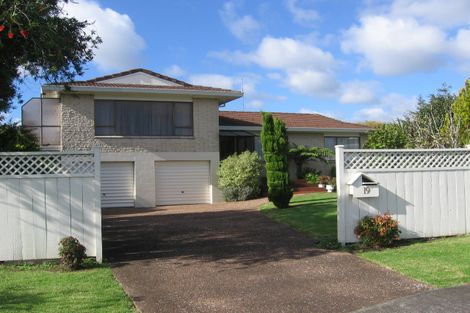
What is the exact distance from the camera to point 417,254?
984cm

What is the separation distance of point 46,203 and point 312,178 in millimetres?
17575

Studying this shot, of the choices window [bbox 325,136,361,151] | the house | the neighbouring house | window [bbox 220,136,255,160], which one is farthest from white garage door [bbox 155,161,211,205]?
window [bbox 325,136,361,151]

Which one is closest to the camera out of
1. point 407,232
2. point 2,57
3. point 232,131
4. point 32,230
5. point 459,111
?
point 32,230

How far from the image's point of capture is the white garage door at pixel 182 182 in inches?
890

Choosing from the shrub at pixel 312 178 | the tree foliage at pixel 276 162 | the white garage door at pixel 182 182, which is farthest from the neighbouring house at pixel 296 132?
the tree foliage at pixel 276 162

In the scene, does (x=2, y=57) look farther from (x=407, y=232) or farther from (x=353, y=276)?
(x=407, y=232)

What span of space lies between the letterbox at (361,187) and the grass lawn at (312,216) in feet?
3.79

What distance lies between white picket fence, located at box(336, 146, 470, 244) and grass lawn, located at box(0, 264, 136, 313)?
5036 mm

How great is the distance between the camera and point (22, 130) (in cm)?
2016

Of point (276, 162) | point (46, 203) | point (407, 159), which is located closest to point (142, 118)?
point (276, 162)

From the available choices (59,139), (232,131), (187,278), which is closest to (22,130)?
(59,139)

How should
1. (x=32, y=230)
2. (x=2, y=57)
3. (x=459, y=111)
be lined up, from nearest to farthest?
(x=32, y=230)
(x=2, y=57)
(x=459, y=111)

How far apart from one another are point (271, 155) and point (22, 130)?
9.81 metres

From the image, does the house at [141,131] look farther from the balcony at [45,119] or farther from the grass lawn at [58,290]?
the grass lawn at [58,290]
